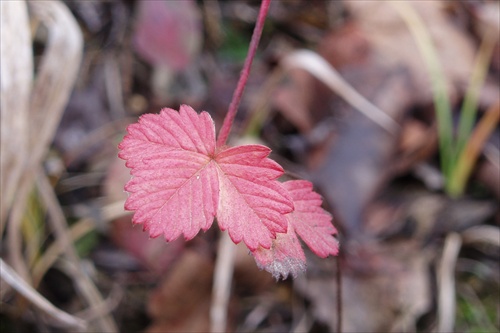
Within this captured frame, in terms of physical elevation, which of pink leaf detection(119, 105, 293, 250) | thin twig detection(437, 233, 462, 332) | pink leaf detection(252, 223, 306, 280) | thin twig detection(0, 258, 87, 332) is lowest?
thin twig detection(437, 233, 462, 332)

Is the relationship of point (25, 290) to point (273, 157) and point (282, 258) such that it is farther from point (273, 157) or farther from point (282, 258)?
point (273, 157)

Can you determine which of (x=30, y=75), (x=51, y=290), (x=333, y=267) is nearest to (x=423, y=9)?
(x=333, y=267)

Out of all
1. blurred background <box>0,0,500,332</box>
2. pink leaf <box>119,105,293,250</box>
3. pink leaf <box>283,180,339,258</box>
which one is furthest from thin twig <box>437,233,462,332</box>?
pink leaf <box>119,105,293,250</box>

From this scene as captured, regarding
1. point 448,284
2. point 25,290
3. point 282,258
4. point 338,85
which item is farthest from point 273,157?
point 282,258

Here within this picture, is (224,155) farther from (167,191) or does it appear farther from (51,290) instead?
(51,290)

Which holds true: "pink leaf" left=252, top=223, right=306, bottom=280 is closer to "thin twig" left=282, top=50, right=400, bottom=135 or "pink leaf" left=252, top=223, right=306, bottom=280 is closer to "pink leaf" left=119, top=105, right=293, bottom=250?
"pink leaf" left=119, top=105, right=293, bottom=250

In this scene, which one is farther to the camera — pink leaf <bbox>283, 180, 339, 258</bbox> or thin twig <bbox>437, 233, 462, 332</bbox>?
thin twig <bbox>437, 233, 462, 332</bbox>
